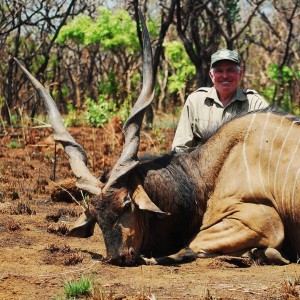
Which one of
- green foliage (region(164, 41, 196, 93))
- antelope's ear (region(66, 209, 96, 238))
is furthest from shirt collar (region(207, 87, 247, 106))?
green foliage (region(164, 41, 196, 93))

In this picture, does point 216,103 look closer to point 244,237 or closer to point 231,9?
point 244,237

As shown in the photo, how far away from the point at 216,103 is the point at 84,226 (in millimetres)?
1534

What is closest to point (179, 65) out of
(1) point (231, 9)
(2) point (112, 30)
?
(2) point (112, 30)

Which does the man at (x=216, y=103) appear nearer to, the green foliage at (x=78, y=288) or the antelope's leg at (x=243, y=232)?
the antelope's leg at (x=243, y=232)

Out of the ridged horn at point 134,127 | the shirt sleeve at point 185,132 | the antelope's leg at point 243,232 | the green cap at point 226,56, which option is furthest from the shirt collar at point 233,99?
the antelope's leg at point 243,232

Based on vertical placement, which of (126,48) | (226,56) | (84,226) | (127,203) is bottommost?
(84,226)

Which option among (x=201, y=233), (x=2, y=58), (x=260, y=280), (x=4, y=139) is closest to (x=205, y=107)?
(x=201, y=233)

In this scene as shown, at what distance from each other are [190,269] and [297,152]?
0.97 meters

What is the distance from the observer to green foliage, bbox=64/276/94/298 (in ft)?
10.4

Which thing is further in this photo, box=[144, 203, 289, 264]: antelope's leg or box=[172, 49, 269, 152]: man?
box=[172, 49, 269, 152]: man

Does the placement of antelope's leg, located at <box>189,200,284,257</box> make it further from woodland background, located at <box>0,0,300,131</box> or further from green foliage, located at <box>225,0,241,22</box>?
green foliage, located at <box>225,0,241,22</box>

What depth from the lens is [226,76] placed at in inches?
199

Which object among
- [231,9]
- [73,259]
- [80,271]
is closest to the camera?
[80,271]

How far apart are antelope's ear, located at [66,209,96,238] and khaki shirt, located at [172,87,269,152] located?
3.78ft
